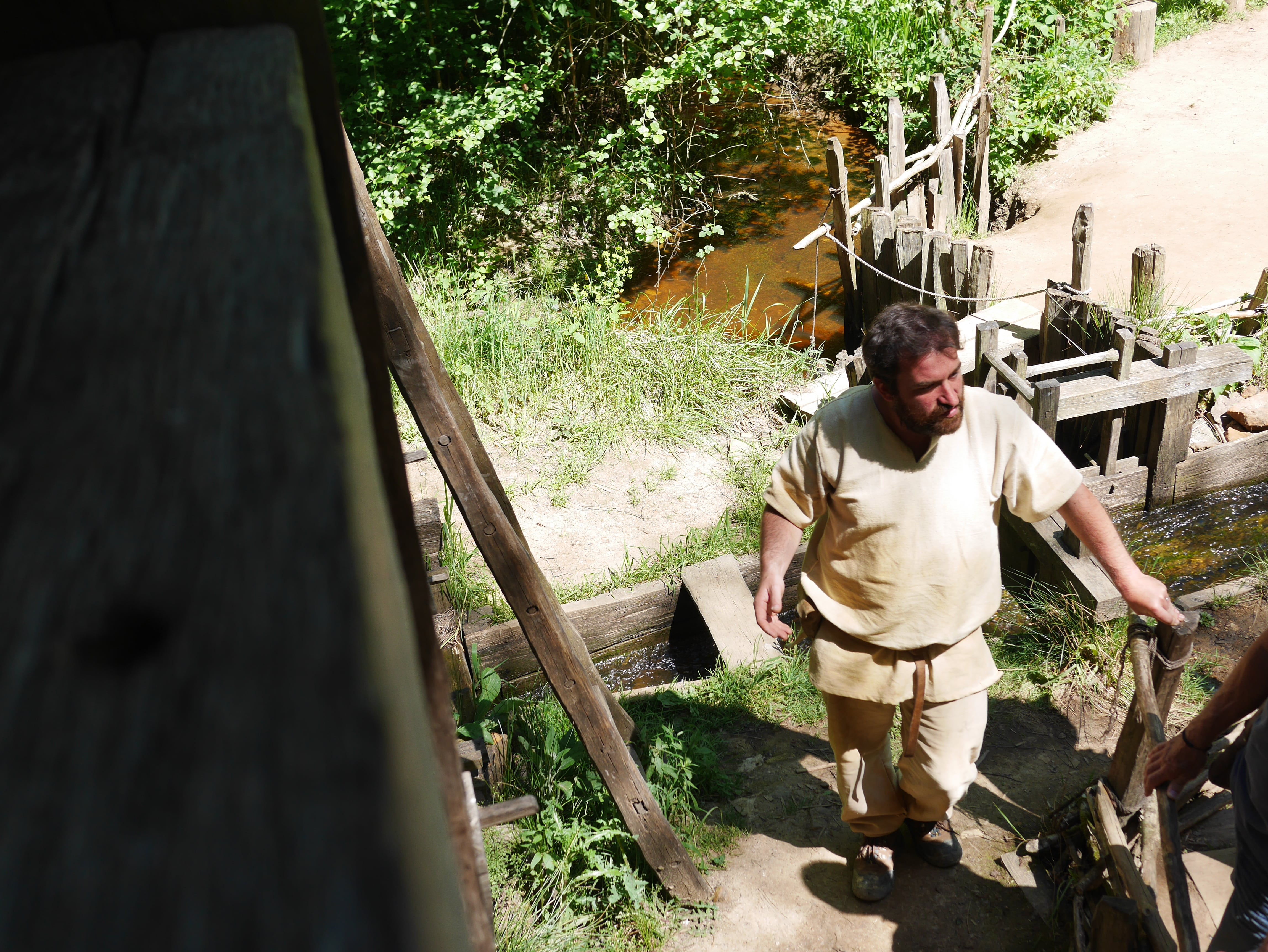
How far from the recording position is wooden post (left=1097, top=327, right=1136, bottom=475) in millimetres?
5289

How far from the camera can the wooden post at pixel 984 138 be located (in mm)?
9594

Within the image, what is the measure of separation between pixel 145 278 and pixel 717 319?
7.90 meters

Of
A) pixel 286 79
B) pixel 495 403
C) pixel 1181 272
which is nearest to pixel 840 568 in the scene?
pixel 286 79

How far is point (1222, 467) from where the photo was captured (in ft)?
19.7

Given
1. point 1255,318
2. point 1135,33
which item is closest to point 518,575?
point 1255,318

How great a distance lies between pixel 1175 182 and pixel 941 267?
494 cm

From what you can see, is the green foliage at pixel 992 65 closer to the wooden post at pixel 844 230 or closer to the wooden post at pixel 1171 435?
the wooden post at pixel 844 230

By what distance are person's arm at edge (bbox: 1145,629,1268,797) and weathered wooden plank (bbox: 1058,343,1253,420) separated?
3210 millimetres

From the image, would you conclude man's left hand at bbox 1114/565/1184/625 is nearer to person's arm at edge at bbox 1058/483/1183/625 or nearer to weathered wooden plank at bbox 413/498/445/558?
person's arm at edge at bbox 1058/483/1183/625

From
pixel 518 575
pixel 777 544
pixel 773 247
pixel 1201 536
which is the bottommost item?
pixel 1201 536

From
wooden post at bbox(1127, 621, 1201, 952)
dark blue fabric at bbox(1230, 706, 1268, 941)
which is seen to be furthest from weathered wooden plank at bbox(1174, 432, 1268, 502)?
dark blue fabric at bbox(1230, 706, 1268, 941)

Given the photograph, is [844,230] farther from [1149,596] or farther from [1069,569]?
[1149,596]

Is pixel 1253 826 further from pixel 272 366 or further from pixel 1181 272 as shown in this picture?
pixel 1181 272

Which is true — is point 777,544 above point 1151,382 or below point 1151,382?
above
